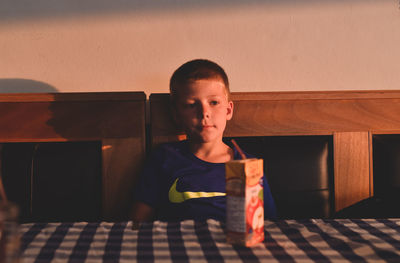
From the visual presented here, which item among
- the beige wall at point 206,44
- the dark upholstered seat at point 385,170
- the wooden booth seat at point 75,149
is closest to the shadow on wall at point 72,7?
the beige wall at point 206,44

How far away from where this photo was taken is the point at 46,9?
4.48 feet

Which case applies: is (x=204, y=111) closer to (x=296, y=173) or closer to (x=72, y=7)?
(x=296, y=173)

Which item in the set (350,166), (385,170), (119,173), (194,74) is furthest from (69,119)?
(385,170)

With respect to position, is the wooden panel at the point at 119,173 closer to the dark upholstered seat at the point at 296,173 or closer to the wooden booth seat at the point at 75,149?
the wooden booth seat at the point at 75,149

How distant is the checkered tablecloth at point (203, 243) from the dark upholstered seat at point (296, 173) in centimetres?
45

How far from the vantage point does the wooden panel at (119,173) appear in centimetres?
118

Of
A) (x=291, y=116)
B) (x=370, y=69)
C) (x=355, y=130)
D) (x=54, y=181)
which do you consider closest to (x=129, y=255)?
(x=54, y=181)

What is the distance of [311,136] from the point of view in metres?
1.26

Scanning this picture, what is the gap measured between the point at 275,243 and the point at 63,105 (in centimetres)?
87

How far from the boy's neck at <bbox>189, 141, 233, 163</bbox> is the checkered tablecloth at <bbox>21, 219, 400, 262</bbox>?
1.24 ft

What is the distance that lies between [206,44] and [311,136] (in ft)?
1.81

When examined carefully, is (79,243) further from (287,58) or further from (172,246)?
(287,58)

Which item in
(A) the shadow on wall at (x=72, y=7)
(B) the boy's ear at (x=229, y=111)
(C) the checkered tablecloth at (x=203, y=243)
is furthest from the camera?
(A) the shadow on wall at (x=72, y=7)

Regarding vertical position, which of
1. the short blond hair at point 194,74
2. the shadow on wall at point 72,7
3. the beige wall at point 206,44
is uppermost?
the shadow on wall at point 72,7
